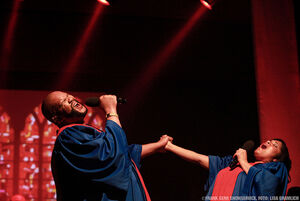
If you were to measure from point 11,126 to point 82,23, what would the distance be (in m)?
1.74

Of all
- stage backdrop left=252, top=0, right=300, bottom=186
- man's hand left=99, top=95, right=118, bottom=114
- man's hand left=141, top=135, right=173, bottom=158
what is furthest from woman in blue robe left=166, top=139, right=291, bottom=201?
man's hand left=99, top=95, right=118, bottom=114

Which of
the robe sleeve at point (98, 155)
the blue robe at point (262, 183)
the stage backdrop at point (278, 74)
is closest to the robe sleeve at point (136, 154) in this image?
the robe sleeve at point (98, 155)

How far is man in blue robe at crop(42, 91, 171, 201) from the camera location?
2.32 metres

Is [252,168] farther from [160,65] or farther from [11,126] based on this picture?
[11,126]

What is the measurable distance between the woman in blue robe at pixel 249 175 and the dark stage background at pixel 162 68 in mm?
2478

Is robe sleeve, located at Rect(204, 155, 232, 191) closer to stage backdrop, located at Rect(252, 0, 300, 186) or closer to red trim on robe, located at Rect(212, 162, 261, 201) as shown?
red trim on robe, located at Rect(212, 162, 261, 201)

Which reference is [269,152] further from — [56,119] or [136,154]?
[56,119]

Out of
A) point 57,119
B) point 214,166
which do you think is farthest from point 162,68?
point 57,119

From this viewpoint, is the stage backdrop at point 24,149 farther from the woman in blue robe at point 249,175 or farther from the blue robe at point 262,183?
the blue robe at point 262,183

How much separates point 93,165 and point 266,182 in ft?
3.75

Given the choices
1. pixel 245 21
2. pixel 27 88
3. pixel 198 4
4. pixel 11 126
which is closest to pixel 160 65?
pixel 198 4

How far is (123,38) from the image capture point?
531 cm

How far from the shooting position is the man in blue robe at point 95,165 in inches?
91.4

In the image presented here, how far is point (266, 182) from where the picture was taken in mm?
2527
